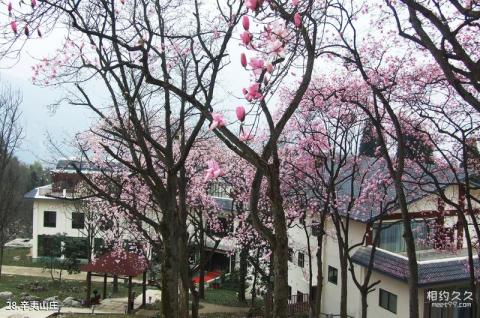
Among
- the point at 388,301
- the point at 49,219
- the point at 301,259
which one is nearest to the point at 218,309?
the point at 301,259

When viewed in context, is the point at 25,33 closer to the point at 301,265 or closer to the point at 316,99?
the point at 316,99

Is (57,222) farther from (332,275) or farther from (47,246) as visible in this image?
(332,275)

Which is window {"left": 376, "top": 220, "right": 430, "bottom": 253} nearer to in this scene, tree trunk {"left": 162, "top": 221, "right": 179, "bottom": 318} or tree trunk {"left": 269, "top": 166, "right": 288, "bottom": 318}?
tree trunk {"left": 162, "top": 221, "right": 179, "bottom": 318}

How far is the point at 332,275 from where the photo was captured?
64.4 ft

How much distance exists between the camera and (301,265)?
22312mm

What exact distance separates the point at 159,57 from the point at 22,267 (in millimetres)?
26503

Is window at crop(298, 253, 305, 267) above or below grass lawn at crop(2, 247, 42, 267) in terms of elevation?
above

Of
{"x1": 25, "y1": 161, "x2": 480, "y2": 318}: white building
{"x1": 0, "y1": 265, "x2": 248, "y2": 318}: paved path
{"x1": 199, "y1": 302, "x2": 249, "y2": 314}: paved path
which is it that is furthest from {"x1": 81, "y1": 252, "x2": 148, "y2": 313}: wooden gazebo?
{"x1": 25, "y1": 161, "x2": 480, "y2": 318}: white building

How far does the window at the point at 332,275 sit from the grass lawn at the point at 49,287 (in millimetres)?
10588

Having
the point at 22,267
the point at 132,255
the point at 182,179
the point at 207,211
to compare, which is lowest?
the point at 22,267

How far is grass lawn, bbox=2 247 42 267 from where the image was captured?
106 ft

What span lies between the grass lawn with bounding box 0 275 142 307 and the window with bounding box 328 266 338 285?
417 inches

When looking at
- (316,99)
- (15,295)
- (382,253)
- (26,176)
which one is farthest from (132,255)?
(26,176)

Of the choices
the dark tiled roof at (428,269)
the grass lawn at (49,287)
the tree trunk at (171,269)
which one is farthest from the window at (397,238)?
the grass lawn at (49,287)
